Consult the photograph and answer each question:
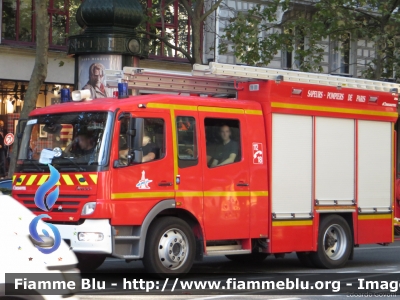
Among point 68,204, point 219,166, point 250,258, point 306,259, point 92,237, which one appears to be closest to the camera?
point 92,237

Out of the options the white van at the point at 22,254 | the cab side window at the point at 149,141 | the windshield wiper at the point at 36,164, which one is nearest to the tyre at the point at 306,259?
the cab side window at the point at 149,141

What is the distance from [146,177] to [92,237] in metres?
1.16

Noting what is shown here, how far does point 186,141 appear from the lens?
41.2ft

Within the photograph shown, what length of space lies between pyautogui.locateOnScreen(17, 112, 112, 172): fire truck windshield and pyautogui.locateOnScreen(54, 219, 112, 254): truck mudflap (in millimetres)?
761

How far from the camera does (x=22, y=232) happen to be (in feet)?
22.5

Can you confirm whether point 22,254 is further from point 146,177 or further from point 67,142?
point 67,142

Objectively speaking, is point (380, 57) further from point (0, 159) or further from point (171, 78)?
point (171, 78)

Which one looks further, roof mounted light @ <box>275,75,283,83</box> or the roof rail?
roof mounted light @ <box>275,75,283,83</box>

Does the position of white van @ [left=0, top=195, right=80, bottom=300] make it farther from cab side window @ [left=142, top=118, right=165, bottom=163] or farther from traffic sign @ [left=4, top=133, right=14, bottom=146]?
traffic sign @ [left=4, top=133, right=14, bottom=146]

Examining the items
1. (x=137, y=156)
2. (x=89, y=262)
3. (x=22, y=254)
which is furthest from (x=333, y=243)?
(x=22, y=254)

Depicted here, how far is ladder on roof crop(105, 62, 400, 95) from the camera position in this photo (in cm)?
1316

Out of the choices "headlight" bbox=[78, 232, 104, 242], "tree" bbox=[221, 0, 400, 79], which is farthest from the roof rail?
"tree" bbox=[221, 0, 400, 79]

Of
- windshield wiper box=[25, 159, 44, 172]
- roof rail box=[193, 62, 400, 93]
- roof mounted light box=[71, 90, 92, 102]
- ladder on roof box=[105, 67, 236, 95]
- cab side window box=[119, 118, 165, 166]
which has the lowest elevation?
windshield wiper box=[25, 159, 44, 172]

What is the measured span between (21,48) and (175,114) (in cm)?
1528
